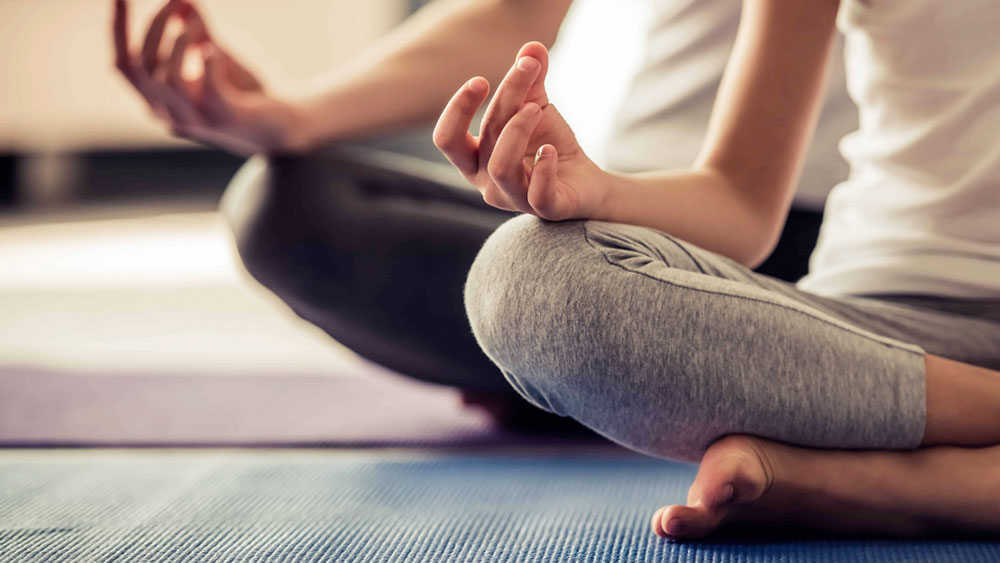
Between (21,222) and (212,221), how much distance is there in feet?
2.04

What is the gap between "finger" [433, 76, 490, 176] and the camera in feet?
1.60

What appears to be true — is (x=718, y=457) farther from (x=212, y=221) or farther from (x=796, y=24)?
(x=212, y=221)

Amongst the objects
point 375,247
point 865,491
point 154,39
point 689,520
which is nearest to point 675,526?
point 689,520

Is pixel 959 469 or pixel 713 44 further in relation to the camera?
pixel 713 44

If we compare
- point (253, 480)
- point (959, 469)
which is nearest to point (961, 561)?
point (959, 469)

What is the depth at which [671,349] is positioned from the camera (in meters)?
0.53

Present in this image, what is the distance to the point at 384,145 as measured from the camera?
127 inches

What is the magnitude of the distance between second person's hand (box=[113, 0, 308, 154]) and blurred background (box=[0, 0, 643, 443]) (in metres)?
0.02

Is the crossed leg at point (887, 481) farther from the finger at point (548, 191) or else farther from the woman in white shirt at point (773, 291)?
the finger at point (548, 191)

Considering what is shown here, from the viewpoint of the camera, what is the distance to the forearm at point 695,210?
587 millimetres

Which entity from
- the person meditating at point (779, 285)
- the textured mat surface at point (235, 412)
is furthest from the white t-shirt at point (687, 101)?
the textured mat surface at point (235, 412)

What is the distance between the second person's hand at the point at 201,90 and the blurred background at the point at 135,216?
22 mm

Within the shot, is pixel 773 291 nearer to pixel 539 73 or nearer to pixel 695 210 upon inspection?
pixel 695 210

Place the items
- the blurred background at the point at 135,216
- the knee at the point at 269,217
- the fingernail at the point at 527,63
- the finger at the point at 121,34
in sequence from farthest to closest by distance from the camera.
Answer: the blurred background at the point at 135,216 → the knee at the point at 269,217 → the finger at the point at 121,34 → the fingernail at the point at 527,63
